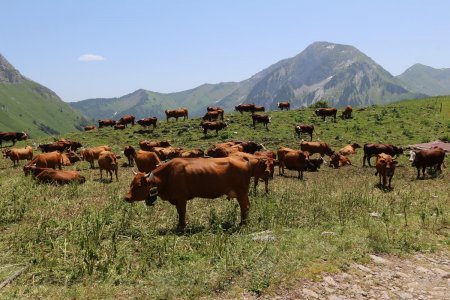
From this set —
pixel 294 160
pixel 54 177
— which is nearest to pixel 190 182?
pixel 54 177

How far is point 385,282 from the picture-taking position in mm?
8328

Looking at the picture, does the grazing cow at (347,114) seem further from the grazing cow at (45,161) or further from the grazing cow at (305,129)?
the grazing cow at (45,161)

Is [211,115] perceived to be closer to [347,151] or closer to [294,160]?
[347,151]

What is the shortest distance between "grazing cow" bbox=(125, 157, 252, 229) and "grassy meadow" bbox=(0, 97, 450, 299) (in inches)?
26.6

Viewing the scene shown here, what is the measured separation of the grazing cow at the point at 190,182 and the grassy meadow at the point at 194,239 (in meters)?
0.67

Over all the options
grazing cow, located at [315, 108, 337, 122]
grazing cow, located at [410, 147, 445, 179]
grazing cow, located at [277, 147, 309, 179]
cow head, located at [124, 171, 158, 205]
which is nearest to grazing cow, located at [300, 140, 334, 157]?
grazing cow, located at [277, 147, 309, 179]

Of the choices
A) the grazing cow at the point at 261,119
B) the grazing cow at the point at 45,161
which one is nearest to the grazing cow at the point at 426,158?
the grazing cow at the point at 261,119

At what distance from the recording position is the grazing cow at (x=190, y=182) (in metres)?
11.7

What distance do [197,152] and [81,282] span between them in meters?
16.3

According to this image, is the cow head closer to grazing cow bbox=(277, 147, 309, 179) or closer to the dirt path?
the dirt path

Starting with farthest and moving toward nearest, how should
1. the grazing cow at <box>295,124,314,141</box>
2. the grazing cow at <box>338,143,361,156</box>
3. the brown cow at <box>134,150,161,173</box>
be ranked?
the grazing cow at <box>295,124,314,141</box>, the grazing cow at <box>338,143,361,156</box>, the brown cow at <box>134,150,161,173</box>

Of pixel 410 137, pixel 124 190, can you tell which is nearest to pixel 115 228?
pixel 124 190

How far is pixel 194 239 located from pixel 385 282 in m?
4.52

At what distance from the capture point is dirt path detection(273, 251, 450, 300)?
25.5 ft
